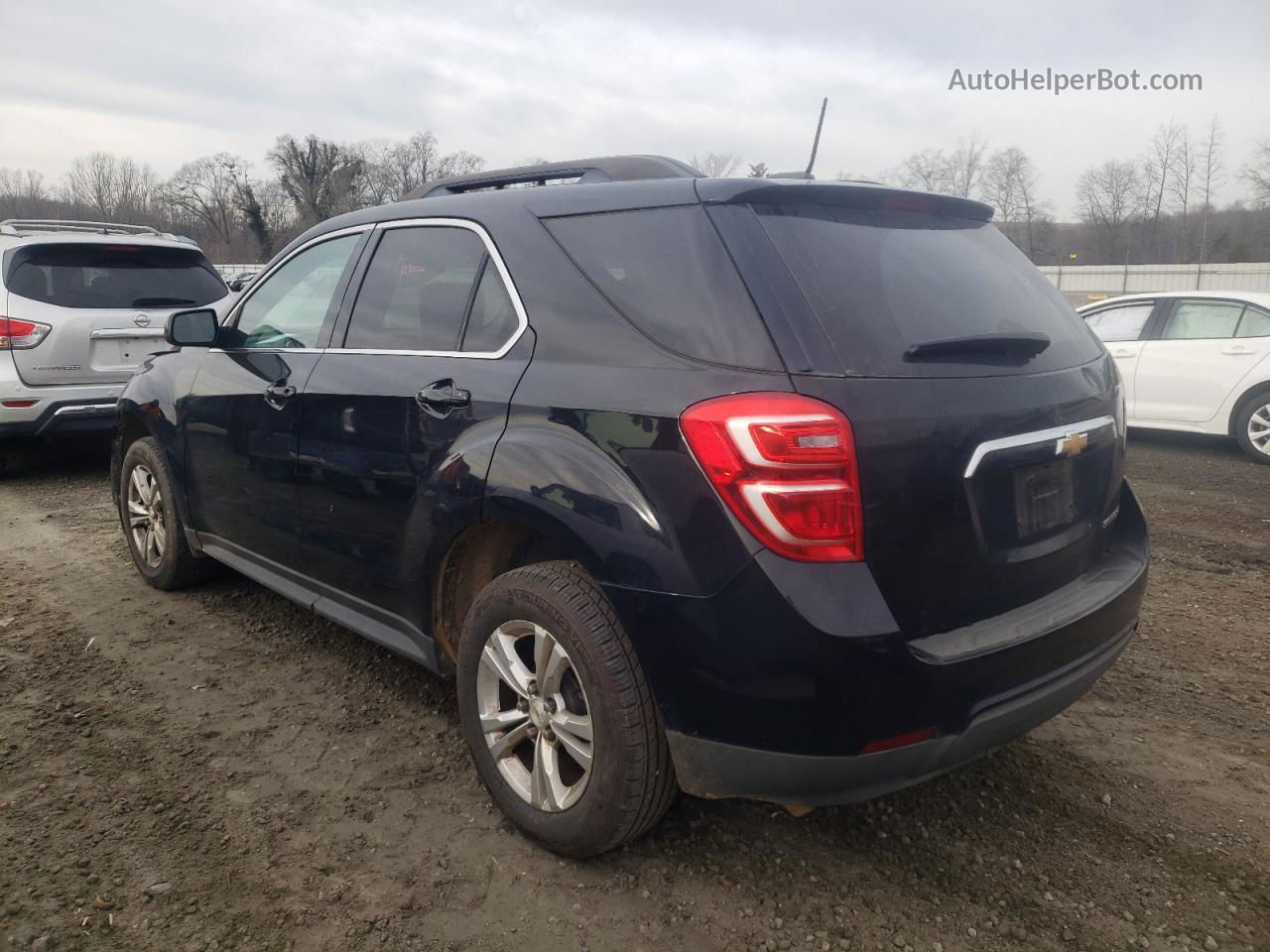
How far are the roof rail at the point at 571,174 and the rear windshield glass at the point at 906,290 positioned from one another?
415 millimetres

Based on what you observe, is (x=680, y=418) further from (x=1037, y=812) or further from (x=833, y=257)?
(x=1037, y=812)

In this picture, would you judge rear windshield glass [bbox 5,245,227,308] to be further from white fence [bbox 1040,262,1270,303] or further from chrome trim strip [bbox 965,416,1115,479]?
white fence [bbox 1040,262,1270,303]

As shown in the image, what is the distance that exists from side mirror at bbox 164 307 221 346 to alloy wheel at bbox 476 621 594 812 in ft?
7.36

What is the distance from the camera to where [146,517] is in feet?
14.9

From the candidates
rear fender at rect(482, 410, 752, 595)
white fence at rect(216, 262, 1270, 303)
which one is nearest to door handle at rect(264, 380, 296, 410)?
rear fender at rect(482, 410, 752, 595)

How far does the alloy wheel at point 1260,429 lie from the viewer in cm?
791

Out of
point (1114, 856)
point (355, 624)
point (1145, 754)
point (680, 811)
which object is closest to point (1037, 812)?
point (1114, 856)

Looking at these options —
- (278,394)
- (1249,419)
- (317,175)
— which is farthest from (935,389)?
(317,175)

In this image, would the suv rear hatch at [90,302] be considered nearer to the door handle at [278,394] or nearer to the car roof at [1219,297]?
the door handle at [278,394]

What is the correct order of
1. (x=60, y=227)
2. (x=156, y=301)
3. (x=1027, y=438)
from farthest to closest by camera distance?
(x=60, y=227)
(x=156, y=301)
(x=1027, y=438)

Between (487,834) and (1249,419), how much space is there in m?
8.00

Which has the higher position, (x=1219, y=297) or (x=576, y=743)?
(x=1219, y=297)

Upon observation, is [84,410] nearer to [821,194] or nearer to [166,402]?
[166,402]

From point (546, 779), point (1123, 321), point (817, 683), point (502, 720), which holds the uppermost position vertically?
point (1123, 321)
